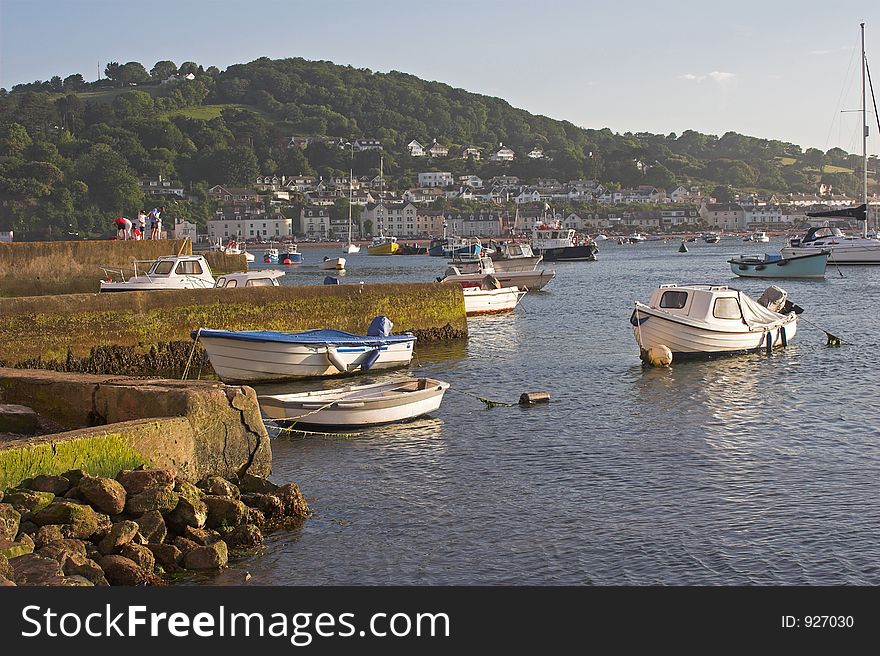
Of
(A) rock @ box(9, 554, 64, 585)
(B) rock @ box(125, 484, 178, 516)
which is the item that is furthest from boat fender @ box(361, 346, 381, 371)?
(A) rock @ box(9, 554, 64, 585)

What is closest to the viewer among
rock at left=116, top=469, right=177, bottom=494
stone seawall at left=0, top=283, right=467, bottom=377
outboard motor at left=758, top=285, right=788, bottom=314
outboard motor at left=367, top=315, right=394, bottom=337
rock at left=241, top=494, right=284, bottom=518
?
rock at left=116, top=469, right=177, bottom=494

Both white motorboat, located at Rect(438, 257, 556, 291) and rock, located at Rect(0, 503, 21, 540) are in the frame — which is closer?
rock, located at Rect(0, 503, 21, 540)

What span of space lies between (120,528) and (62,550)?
761 millimetres

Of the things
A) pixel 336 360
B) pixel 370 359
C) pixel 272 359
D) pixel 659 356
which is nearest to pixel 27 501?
pixel 272 359

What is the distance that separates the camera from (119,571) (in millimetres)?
9781

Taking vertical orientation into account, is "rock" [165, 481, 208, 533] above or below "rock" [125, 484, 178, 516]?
below

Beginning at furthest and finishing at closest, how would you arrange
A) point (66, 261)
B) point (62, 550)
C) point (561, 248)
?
point (561, 248), point (66, 261), point (62, 550)

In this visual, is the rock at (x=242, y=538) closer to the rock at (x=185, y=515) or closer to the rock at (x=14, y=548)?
the rock at (x=185, y=515)

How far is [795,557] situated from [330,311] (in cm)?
1741

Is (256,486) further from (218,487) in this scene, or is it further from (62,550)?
(62,550)

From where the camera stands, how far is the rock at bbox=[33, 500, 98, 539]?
999 cm

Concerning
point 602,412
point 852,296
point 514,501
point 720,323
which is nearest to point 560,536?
point 514,501

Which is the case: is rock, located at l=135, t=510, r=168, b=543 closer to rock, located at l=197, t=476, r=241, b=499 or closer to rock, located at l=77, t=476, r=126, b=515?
rock, located at l=77, t=476, r=126, b=515

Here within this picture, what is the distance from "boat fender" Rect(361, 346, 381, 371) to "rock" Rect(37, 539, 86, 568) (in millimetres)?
13439
